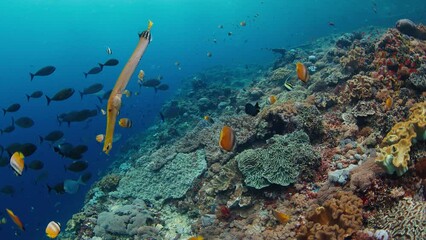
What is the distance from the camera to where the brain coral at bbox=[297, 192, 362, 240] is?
4223 millimetres

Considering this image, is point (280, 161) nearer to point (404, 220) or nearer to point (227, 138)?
point (227, 138)

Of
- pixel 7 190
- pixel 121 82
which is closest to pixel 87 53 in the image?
pixel 7 190

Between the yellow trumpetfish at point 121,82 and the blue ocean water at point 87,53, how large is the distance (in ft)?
111

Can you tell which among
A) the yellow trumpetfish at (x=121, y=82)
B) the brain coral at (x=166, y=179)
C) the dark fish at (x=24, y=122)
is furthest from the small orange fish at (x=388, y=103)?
the dark fish at (x=24, y=122)

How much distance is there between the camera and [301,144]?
22.8 feet

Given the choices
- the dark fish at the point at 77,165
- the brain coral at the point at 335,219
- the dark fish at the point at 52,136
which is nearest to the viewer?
A: the brain coral at the point at 335,219

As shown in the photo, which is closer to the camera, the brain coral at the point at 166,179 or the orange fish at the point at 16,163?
the orange fish at the point at 16,163

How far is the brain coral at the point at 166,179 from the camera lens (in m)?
9.39

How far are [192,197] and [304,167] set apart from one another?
3.80 meters

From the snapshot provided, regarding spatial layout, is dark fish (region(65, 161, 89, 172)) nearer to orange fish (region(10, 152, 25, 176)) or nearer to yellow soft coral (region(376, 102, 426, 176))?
orange fish (region(10, 152, 25, 176))

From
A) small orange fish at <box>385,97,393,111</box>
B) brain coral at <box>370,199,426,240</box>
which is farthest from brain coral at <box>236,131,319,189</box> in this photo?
brain coral at <box>370,199,426,240</box>

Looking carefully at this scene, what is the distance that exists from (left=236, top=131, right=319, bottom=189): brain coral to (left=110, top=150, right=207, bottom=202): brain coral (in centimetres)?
256

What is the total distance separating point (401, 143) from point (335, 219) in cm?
157

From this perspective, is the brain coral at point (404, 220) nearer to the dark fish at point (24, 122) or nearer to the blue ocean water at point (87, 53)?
the dark fish at point (24, 122)
